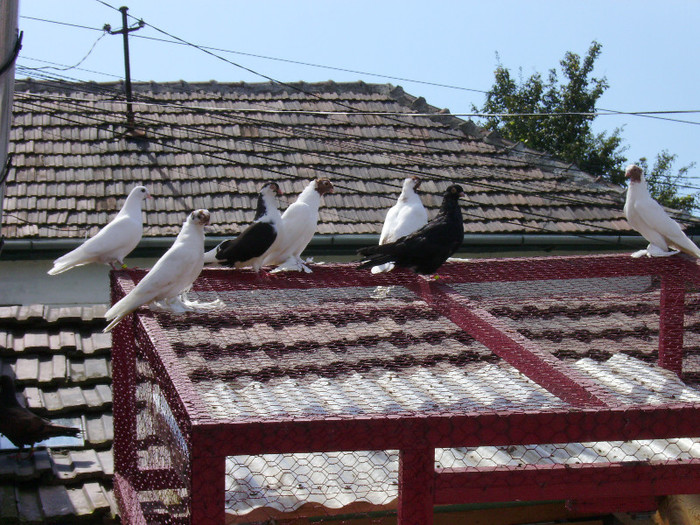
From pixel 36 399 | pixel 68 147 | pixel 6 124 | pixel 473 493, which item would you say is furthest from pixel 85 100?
pixel 473 493

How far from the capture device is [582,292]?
451cm

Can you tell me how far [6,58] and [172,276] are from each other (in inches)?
37.9

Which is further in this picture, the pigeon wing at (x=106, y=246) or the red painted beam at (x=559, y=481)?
the pigeon wing at (x=106, y=246)

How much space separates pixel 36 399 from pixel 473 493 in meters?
2.61

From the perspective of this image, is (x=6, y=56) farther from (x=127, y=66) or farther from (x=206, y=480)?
(x=127, y=66)

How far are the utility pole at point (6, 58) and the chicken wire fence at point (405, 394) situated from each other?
699 mm

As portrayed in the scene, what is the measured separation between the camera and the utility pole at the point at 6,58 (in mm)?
2559

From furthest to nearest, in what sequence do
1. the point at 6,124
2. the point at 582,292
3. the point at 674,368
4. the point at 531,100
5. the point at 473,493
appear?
the point at 531,100 → the point at 582,292 → the point at 674,368 → the point at 6,124 → the point at 473,493

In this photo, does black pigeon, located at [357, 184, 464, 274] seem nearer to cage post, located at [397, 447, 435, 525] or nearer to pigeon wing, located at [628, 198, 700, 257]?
pigeon wing, located at [628, 198, 700, 257]

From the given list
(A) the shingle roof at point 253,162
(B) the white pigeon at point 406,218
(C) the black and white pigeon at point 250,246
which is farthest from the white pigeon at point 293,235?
(A) the shingle roof at point 253,162

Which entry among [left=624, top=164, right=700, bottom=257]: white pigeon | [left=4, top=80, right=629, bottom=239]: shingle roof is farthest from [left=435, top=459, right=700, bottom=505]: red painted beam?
[left=4, top=80, right=629, bottom=239]: shingle roof

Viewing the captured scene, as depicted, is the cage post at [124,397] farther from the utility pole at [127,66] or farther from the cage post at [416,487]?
the utility pole at [127,66]

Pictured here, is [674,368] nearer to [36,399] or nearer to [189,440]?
[189,440]

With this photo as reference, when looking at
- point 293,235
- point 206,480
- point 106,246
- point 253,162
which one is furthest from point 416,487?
point 253,162
